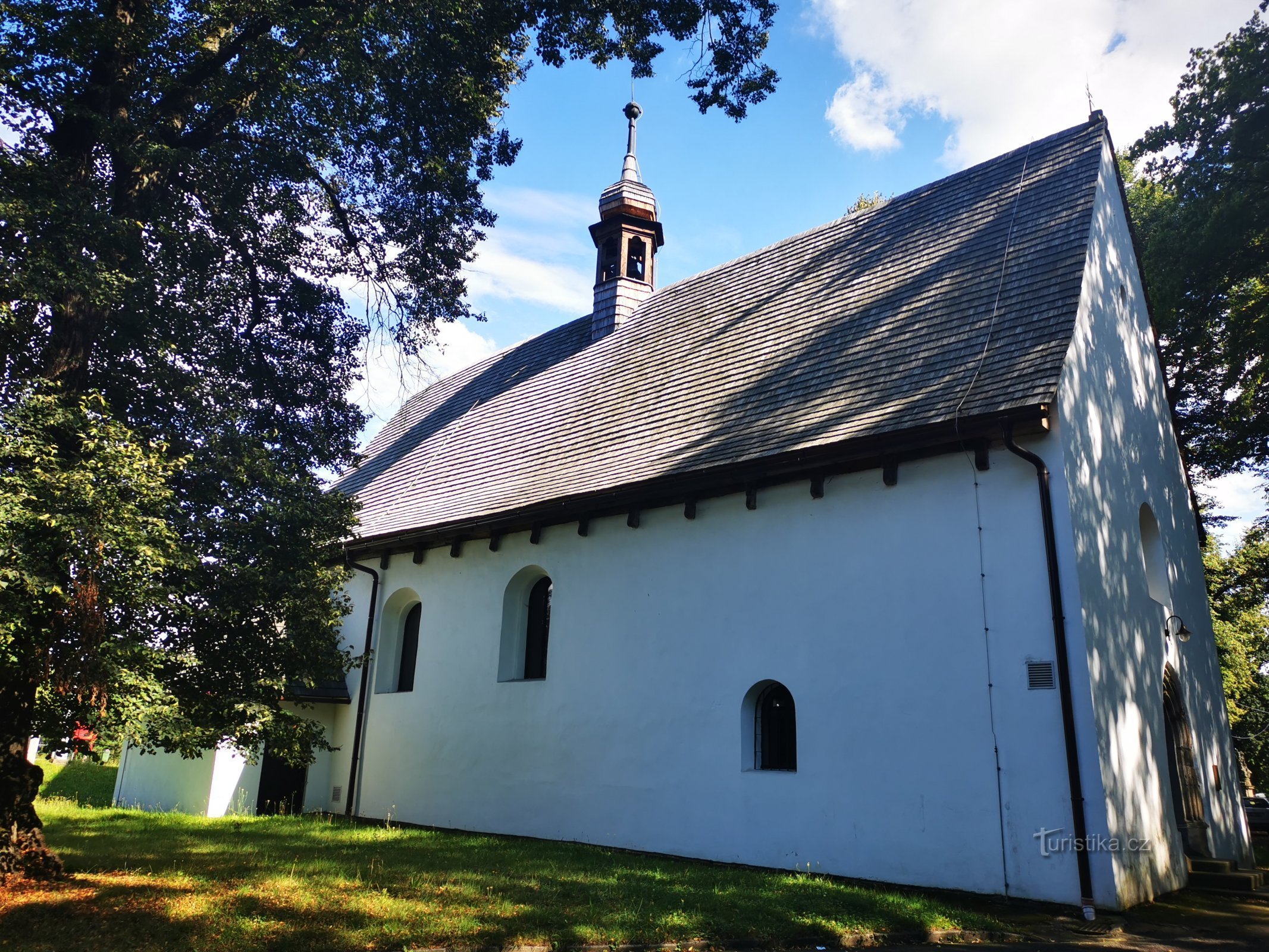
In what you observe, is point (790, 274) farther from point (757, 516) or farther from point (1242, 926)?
point (1242, 926)

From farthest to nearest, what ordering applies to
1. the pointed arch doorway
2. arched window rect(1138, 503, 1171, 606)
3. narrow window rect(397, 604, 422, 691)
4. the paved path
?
narrow window rect(397, 604, 422, 691)
arched window rect(1138, 503, 1171, 606)
the pointed arch doorway
the paved path

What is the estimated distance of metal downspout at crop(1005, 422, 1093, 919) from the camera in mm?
8086

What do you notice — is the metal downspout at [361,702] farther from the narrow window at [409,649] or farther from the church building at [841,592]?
the narrow window at [409,649]

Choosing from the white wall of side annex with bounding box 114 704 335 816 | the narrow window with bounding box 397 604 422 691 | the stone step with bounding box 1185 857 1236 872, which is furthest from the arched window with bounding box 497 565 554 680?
the stone step with bounding box 1185 857 1236 872

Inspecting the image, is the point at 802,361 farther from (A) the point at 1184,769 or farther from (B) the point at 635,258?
(B) the point at 635,258

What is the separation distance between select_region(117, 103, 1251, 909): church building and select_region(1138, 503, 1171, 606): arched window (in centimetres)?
5

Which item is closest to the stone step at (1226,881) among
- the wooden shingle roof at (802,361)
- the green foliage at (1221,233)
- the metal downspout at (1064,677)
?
the metal downspout at (1064,677)

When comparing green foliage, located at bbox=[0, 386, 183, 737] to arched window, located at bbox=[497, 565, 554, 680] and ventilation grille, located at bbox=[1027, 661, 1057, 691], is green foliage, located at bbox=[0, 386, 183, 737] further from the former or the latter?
ventilation grille, located at bbox=[1027, 661, 1057, 691]

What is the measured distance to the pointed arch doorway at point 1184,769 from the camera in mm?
11234

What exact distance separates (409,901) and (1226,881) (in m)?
9.64

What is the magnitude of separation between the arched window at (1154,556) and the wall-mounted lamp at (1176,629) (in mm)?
232

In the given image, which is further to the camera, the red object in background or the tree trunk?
the red object in background

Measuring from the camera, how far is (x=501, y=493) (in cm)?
1467

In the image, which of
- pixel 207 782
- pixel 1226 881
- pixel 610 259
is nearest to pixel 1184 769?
pixel 1226 881
